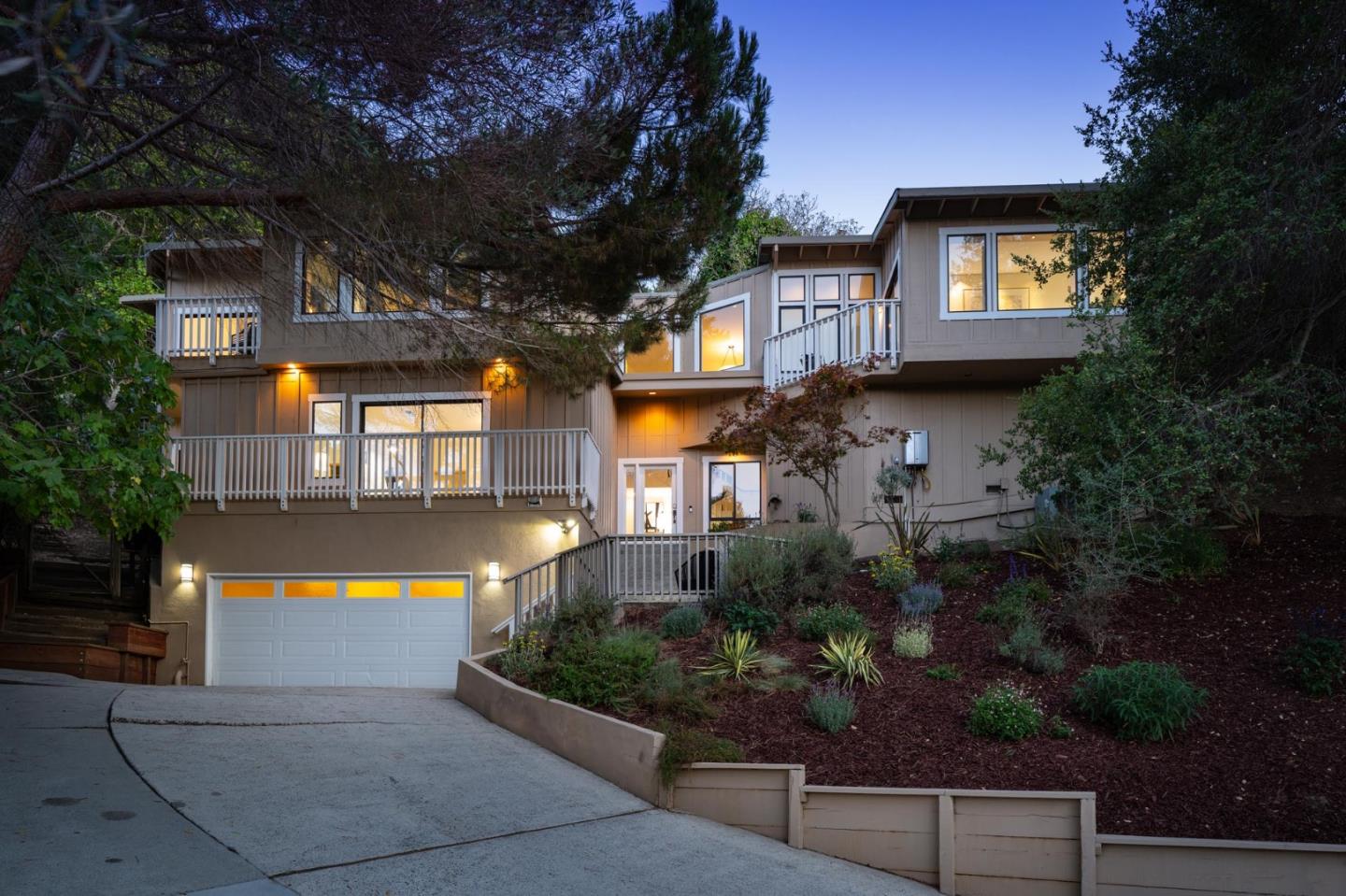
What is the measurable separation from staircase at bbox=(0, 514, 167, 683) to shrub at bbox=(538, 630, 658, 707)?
8.59 metres

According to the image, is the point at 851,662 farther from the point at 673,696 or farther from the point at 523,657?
the point at 523,657

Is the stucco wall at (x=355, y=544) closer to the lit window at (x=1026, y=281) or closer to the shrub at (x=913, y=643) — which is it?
the shrub at (x=913, y=643)

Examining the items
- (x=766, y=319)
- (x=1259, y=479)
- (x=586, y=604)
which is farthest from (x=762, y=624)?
(x=766, y=319)

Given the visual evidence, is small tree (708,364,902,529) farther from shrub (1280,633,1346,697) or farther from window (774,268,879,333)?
shrub (1280,633,1346,697)

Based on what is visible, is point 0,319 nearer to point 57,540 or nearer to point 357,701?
point 357,701

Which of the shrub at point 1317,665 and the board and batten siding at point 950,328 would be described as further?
the board and batten siding at point 950,328

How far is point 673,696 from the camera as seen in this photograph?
434 inches

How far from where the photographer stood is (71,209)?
8.64 m

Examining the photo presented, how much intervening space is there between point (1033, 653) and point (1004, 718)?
1.52 metres

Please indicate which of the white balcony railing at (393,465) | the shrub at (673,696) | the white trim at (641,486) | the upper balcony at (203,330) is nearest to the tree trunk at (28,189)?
the shrub at (673,696)

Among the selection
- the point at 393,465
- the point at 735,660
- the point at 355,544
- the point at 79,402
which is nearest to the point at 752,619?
the point at 735,660

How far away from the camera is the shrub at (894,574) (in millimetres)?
14617

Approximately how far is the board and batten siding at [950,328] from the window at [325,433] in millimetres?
9226

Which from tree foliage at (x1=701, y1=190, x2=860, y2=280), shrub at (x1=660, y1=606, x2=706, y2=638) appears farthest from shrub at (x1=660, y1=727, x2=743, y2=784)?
tree foliage at (x1=701, y1=190, x2=860, y2=280)
